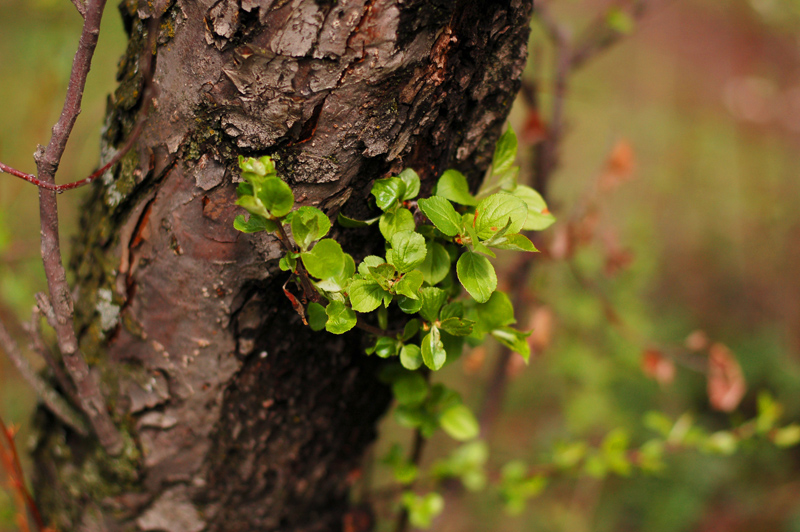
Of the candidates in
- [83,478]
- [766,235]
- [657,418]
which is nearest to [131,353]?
[83,478]

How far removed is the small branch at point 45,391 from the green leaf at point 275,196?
1.28 ft

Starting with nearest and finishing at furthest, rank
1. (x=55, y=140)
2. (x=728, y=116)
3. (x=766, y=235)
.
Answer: (x=55, y=140), (x=766, y=235), (x=728, y=116)

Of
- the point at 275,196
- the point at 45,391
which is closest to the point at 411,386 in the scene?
the point at 275,196

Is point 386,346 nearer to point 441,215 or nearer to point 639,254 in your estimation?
point 441,215

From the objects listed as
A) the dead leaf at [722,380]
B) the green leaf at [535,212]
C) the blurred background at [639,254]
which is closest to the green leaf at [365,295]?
the green leaf at [535,212]

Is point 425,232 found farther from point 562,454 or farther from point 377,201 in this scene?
point 562,454

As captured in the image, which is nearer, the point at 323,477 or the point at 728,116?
the point at 323,477

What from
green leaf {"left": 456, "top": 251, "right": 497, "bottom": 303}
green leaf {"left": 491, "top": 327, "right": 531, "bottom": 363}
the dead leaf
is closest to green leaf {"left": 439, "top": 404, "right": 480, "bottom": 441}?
green leaf {"left": 491, "top": 327, "right": 531, "bottom": 363}

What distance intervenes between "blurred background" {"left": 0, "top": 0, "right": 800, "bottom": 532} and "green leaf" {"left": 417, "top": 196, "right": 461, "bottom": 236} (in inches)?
26.1

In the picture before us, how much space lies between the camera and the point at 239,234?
1.40ft

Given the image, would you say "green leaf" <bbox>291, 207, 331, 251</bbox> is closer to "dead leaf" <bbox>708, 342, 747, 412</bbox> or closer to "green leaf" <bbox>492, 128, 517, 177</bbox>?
"green leaf" <bbox>492, 128, 517, 177</bbox>

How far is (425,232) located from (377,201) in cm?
5

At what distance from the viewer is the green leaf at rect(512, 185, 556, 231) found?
0.44 m

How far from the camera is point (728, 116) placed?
338cm
